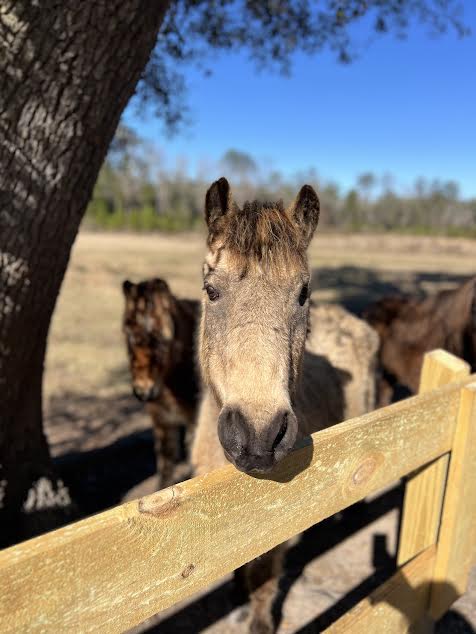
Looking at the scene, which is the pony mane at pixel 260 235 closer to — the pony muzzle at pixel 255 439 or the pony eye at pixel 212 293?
the pony eye at pixel 212 293

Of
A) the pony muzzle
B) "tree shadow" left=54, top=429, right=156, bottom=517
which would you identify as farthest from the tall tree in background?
the pony muzzle

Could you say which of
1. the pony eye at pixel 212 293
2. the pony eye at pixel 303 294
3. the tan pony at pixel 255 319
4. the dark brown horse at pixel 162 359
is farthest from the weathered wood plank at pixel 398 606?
the dark brown horse at pixel 162 359

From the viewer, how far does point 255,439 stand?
1371 mm

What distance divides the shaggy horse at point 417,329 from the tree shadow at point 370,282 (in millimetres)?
9117

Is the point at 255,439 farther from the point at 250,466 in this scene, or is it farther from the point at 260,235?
the point at 260,235

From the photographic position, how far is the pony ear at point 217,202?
212 cm

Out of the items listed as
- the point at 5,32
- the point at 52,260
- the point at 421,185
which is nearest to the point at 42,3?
the point at 5,32

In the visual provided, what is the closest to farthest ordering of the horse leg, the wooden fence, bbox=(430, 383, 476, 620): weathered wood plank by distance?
the wooden fence → bbox=(430, 383, 476, 620): weathered wood plank → the horse leg

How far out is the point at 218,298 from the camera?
2.04 meters

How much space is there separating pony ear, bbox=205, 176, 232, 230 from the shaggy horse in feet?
12.3

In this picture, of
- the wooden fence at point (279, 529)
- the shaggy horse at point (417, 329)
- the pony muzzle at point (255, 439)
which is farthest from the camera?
the shaggy horse at point (417, 329)

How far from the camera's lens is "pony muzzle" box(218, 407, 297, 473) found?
137cm

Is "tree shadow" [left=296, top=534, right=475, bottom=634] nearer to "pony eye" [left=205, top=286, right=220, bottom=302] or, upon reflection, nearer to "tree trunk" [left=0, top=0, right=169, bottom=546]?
"pony eye" [left=205, top=286, right=220, bottom=302]

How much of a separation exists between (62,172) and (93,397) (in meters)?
6.16
